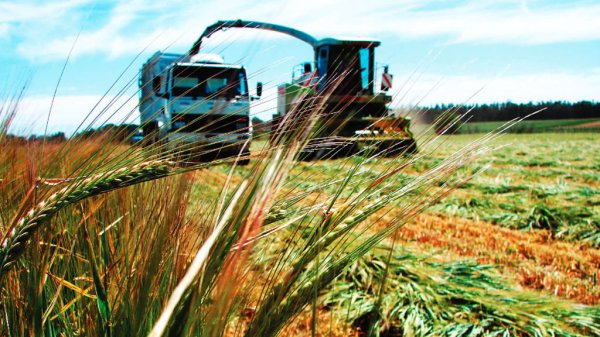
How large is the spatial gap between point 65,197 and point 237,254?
57 centimetres

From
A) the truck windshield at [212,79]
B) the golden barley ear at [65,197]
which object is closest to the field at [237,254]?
the golden barley ear at [65,197]

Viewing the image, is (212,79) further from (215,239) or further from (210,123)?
(215,239)

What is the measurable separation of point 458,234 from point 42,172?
16.8 feet

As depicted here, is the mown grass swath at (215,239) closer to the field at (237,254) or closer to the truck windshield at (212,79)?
the field at (237,254)

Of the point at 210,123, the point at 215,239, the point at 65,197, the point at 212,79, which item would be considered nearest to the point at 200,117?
the point at 210,123

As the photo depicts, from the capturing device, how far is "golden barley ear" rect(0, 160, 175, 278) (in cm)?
101

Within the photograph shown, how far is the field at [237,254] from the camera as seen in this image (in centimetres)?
86

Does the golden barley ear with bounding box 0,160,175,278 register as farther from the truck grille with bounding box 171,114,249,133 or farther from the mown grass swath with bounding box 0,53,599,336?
the truck grille with bounding box 171,114,249,133

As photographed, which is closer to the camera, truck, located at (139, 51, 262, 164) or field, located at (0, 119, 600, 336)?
field, located at (0, 119, 600, 336)

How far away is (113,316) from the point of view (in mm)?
1090

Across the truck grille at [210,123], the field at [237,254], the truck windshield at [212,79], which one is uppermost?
the truck windshield at [212,79]

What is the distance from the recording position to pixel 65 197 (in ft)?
3.39

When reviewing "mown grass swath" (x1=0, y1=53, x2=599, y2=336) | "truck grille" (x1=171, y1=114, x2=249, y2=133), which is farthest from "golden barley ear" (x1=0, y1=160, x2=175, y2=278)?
"truck grille" (x1=171, y1=114, x2=249, y2=133)

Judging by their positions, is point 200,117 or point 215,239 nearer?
point 215,239
